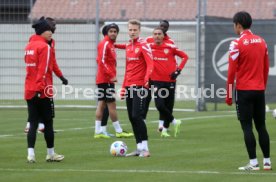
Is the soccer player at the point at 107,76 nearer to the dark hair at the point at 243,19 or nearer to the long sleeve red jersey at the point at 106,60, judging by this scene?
the long sleeve red jersey at the point at 106,60

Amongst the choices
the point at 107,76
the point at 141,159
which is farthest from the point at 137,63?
the point at 107,76

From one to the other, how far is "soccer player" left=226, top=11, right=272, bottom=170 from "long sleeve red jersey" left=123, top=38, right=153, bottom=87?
2.23 metres

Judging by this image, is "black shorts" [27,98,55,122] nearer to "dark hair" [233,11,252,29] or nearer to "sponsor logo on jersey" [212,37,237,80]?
"dark hair" [233,11,252,29]

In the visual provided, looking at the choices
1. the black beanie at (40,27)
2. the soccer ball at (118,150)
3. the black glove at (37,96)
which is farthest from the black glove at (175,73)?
the black glove at (37,96)

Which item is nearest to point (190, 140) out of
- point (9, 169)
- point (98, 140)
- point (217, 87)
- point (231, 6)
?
point (98, 140)

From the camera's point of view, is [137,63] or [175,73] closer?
[137,63]

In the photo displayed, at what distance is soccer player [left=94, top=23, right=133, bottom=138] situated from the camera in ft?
53.9

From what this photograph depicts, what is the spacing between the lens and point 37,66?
12.6m

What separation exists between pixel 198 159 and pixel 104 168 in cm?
173

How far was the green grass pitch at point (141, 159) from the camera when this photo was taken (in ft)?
36.4

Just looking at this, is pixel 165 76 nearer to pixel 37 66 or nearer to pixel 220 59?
pixel 37 66

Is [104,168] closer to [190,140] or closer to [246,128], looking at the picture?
[246,128]

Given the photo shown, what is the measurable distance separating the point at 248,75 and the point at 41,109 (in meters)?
3.21

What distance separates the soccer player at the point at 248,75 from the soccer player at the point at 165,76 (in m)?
5.86
